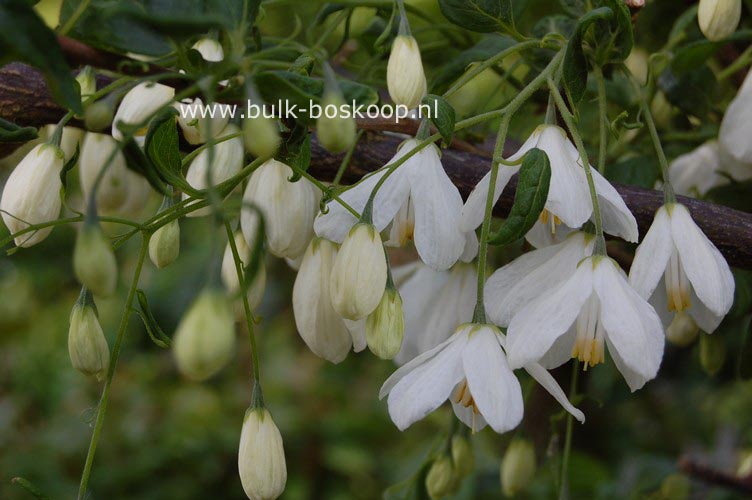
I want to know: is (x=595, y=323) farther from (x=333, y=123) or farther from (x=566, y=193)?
(x=333, y=123)

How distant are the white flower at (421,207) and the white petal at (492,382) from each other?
0.05 m

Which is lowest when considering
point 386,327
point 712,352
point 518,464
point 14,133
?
point 518,464

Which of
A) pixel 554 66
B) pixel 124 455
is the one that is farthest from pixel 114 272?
pixel 124 455

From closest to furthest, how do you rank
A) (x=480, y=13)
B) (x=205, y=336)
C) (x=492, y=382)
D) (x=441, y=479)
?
(x=205, y=336) → (x=492, y=382) → (x=480, y=13) → (x=441, y=479)

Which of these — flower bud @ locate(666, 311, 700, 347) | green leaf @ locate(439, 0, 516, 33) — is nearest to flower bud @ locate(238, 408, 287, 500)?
green leaf @ locate(439, 0, 516, 33)

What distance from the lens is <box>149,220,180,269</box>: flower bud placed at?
533mm

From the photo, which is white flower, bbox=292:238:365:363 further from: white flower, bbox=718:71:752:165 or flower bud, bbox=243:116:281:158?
white flower, bbox=718:71:752:165

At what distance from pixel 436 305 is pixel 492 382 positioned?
197 millimetres

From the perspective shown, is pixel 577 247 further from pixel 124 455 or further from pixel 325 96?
pixel 124 455

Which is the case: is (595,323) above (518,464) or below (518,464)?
above

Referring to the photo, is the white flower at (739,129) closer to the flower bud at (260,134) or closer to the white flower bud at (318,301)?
the white flower bud at (318,301)

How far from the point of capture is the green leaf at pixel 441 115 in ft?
1.51

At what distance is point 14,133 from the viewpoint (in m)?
0.46

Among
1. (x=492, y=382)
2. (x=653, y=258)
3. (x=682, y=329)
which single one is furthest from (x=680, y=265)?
(x=682, y=329)
